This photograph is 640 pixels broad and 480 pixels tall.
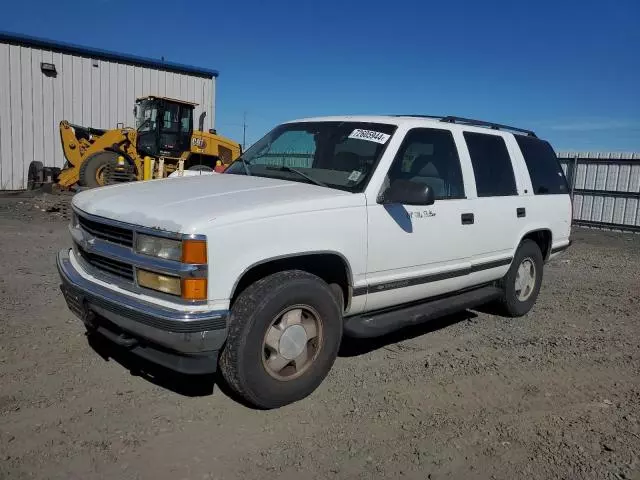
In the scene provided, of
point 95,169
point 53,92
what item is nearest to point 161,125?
point 95,169

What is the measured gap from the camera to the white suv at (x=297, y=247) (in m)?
3.07

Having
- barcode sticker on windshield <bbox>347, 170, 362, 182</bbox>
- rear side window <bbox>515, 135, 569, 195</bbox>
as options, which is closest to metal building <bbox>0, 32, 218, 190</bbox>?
rear side window <bbox>515, 135, 569, 195</bbox>

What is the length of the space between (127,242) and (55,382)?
4.05ft

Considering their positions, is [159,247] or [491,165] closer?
[159,247]

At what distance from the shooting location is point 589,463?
10.1 feet

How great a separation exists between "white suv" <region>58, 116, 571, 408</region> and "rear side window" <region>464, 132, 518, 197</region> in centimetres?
2

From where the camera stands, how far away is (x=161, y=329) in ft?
9.85

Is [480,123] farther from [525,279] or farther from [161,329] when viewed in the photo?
[161,329]

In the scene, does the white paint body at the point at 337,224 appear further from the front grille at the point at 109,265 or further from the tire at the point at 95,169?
the tire at the point at 95,169

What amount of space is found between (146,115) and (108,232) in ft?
48.7

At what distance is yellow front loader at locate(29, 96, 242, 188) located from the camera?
53.1 ft

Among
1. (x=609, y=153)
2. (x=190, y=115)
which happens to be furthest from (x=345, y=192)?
(x=190, y=115)

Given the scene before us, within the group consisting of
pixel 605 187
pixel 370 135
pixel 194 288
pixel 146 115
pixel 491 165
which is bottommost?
pixel 194 288

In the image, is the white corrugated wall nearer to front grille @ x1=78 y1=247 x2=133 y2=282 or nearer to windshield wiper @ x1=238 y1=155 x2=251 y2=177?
windshield wiper @ x1=238 y1=155 x2=251 y2=177
